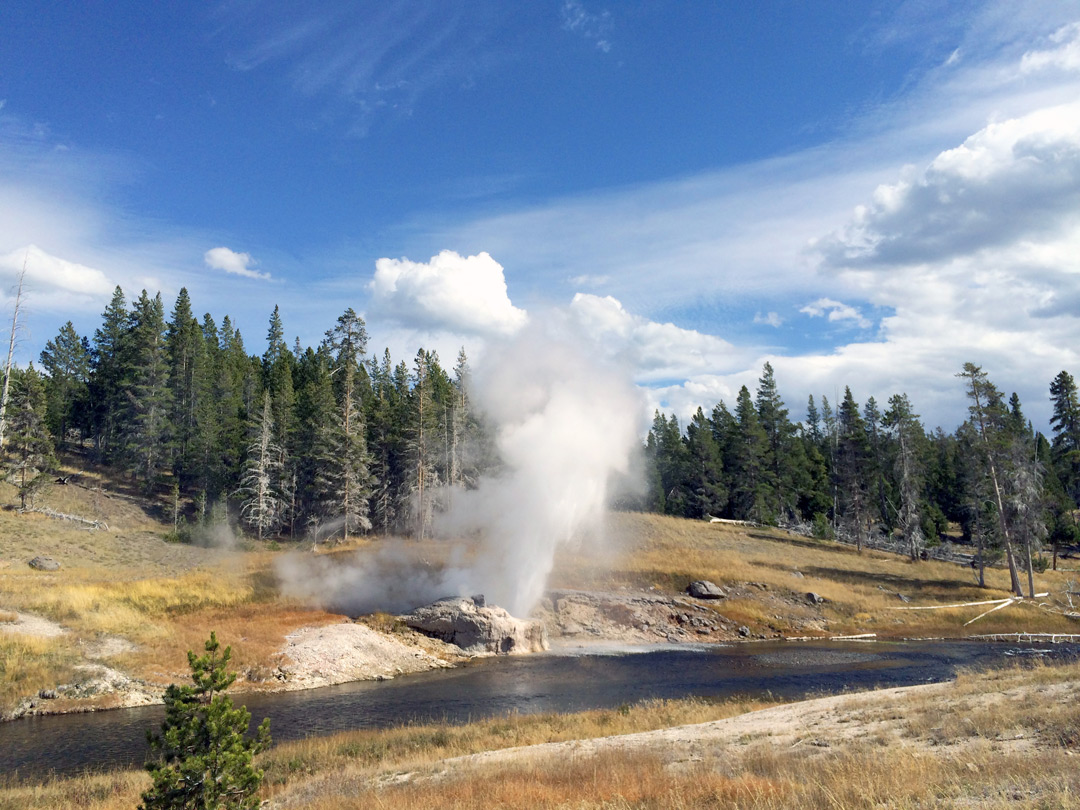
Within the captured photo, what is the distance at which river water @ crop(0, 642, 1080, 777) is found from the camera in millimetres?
21688

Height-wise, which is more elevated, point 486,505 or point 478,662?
point 486,505

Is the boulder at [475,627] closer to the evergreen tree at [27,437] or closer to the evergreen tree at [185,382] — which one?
the evergreen tree at [27,437]

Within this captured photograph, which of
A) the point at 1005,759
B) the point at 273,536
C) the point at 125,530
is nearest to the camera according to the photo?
the point at 1005,759

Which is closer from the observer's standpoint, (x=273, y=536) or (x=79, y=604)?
(x=79, y=604)

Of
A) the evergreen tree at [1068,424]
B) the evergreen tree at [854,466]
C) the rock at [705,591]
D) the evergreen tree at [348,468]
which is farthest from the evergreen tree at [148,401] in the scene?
the evergreen tree at [1068,424]

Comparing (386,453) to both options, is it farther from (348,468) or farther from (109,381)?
(109,381)

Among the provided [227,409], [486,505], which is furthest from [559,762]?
[227,409]

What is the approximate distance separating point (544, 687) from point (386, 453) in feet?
162

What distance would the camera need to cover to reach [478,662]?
35.9m

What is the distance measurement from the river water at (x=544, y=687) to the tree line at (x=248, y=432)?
31674 millimetres

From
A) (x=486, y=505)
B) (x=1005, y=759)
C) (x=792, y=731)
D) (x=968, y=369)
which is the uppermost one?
(x=968, y=369)

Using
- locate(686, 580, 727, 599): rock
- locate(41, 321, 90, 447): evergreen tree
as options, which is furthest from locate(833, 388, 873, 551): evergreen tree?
locate(41, 321, 90, 447): evergreen tree

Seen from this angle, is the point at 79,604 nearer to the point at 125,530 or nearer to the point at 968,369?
the point at 125,530

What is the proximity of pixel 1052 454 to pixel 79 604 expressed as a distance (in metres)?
107
